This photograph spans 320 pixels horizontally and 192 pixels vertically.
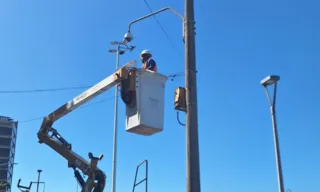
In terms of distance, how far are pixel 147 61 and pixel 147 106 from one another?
1279 mm

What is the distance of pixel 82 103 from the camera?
11836 mm

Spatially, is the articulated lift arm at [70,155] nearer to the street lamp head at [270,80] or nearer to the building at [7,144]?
the street lamp head at [270,80]

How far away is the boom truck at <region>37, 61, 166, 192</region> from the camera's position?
8859 millimetres

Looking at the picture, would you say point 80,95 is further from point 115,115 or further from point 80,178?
point 115,115

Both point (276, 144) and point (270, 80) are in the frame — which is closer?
point (276, 144)

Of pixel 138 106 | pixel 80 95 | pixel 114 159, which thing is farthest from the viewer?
pixel 114 159

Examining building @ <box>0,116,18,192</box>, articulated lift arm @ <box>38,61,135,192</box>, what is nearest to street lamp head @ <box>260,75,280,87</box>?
articulated lift arm @ <box>38,61,135,192</box>

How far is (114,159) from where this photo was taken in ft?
71.9

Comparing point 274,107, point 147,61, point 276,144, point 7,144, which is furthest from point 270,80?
point 7,144

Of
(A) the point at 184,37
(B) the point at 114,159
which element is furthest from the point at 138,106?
(B) the point at 114,159

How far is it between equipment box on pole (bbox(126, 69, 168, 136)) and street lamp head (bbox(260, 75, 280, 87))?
5817 mm

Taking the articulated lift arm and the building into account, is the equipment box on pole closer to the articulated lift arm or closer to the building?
the articulated lift arm

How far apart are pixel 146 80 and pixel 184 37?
3.86 ft

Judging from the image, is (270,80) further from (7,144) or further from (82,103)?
(7,144)
